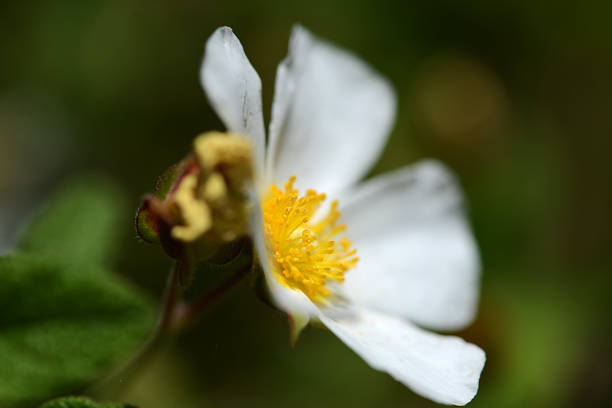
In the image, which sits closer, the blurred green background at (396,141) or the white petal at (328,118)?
the white petal at (328,118)

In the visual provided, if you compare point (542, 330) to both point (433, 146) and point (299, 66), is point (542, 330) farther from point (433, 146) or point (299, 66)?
point (299, 66)

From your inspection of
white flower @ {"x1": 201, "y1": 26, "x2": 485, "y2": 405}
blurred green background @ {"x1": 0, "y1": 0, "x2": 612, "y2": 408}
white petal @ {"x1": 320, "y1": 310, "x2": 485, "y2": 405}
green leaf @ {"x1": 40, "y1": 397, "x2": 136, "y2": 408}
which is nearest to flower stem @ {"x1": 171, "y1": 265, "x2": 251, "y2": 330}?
white flower @ {"x1": 201, "y1": 26, "x2": 485, "y2": 405}

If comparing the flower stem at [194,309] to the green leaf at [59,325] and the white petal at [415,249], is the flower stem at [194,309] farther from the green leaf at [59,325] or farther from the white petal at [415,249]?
the white petal at [415,249]

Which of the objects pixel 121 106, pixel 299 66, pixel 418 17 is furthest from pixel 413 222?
pixel 418 17

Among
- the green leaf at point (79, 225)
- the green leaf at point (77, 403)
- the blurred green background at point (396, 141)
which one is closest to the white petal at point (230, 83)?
the green leaf at point (77, 403)

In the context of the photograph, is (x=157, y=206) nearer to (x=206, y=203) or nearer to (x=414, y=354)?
(x=206, y=203)

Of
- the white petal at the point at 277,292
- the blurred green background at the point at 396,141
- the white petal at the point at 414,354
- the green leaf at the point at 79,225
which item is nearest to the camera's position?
the white petal at the point at 277,292
